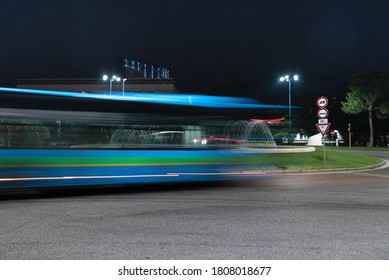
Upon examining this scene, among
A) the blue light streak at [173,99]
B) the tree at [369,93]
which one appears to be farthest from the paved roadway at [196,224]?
the tree at [369,93]

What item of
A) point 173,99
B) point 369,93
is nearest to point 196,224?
point 173,99

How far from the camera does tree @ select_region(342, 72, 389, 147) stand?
4769 cm

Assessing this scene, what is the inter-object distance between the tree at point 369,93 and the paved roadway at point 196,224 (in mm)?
41301

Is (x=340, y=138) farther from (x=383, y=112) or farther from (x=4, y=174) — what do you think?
(x=4, y=174)

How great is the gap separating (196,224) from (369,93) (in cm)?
4747

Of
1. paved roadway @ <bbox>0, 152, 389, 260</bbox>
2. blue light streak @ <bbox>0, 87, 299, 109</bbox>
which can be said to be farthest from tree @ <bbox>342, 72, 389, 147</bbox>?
paved roadway @ <bbox>0, 152, 389, 260</bbox>

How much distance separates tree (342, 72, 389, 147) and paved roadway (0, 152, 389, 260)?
136ft

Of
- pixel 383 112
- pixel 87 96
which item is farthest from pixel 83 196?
pixel 383 112

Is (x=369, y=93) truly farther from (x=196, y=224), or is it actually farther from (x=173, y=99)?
(x=196, y=224)

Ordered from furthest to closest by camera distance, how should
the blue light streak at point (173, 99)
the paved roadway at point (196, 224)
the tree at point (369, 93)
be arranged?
the tree at point (369, 93)
the blue light streak at point (173, 99)
the paved roadway at point (196, 224)

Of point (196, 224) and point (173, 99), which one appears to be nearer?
point (196, 224)

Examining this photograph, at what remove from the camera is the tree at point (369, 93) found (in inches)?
1877

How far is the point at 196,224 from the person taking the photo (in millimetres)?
6695

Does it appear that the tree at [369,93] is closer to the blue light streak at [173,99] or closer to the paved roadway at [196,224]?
the blue light streak at [173,99]
